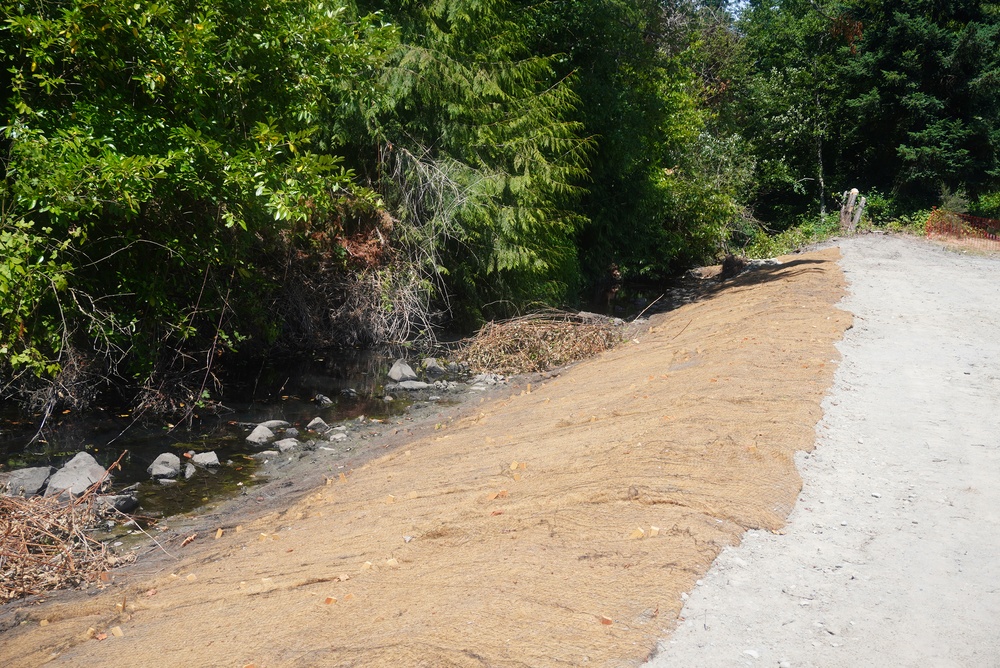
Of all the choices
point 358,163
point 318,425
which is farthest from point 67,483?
point 358,163

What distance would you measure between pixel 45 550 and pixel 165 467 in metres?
2.59

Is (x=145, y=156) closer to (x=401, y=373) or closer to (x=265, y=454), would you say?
(x=265, y=454)

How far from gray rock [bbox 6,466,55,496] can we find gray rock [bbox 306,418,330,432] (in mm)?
3548

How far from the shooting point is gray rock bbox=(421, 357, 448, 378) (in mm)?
14977

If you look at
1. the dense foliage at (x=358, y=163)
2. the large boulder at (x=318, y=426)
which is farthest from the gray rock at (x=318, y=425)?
the dense foliage at (x=358, y=163)

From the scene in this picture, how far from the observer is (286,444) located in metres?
10.9

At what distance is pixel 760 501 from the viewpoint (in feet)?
18.9

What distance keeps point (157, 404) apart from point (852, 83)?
99.9 feet

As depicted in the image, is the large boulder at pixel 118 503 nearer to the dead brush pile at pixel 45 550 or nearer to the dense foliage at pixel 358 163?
the dead brush pile at pixel 45 550

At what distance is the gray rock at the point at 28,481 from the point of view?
27.4 ft

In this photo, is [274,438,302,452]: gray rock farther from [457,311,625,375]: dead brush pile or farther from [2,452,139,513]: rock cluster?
[457,311,625,375]: dead brush pile

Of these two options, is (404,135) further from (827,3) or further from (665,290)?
(827,3)

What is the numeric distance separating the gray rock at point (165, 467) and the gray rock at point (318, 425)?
2.23 metres

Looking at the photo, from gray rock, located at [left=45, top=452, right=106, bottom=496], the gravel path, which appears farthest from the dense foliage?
the gravel path
